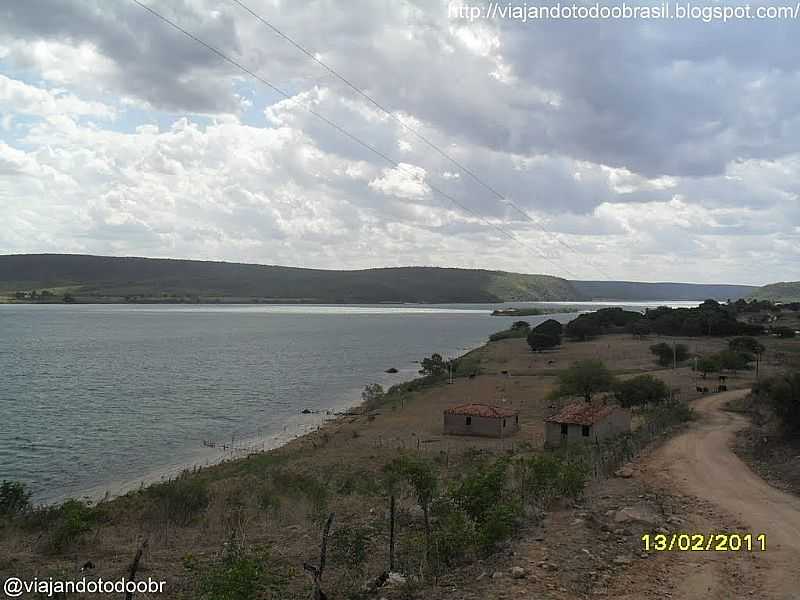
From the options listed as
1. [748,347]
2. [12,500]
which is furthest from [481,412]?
A: [748,347]

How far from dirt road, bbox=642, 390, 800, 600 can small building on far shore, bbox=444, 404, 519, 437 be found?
13.1 metres

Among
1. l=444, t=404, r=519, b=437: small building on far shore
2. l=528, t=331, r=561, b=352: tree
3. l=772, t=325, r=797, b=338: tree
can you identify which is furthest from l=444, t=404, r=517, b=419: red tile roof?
l=772, t=325, r=797, b=338: tree

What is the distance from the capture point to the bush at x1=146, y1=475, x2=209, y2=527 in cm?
2009

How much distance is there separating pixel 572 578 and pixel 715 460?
1424 cm

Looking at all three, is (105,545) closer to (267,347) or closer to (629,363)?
(629,363)

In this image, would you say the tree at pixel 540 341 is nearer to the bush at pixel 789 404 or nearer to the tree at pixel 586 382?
the tree at pixel 586 382

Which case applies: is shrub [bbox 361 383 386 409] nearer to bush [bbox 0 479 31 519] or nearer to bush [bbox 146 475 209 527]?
bush [bbox 146 475 209 527]

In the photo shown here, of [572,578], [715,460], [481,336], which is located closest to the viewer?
[572,578]

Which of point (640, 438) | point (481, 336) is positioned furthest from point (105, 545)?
point (481, 336)

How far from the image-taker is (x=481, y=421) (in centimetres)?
4112

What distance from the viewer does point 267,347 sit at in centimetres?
11619

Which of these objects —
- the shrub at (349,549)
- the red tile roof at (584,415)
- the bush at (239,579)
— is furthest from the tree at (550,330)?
the bush at (239,579)

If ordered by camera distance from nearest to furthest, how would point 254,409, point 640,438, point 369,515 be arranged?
point 369,515, point 640,438, point 254,409
